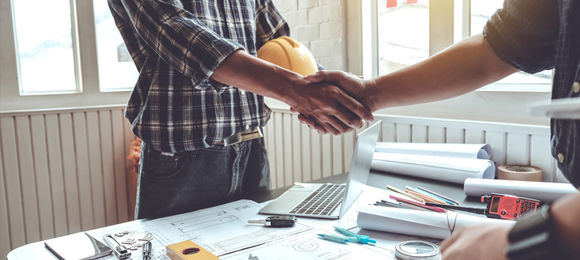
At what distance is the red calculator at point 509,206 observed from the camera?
0.97 meters

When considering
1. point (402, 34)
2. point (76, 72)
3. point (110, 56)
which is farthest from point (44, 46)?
point (402, 34)

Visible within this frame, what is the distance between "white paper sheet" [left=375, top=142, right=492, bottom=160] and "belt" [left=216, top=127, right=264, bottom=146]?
0.57 meters

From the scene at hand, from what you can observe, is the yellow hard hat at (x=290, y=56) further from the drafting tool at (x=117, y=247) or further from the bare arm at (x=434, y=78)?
the drafting tool at (x=117, y=247)

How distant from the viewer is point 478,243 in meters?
0.40

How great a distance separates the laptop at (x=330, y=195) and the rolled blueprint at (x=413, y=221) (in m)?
0.10

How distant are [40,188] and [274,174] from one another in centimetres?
138

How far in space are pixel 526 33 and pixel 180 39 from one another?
0.81 m

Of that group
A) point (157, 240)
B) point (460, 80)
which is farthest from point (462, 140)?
point (157, 240)

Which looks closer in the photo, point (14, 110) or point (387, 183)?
point (387, 183)

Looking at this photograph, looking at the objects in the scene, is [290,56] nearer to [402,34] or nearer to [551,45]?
[551,45]

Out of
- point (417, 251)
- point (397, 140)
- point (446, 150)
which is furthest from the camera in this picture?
point (397, 140)

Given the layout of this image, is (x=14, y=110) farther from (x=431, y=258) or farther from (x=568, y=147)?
(x=568, y=147)

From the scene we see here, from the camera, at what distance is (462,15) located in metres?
1.71

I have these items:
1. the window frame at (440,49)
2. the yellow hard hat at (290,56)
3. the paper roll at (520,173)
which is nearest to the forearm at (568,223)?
the yellow hard hat at (290,56)
